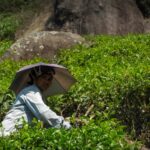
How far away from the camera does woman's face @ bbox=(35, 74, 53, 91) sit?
6.60 meters

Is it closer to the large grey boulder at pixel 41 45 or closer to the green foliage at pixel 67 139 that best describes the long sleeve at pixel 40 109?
the green foliage at pixel 67 139

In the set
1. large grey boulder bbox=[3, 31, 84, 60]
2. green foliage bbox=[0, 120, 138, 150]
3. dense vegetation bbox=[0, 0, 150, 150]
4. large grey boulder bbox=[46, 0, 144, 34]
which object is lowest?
large grey boulder bbox=[46, 0, 144, 34]

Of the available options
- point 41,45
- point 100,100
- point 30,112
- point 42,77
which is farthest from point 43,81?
point 41,45

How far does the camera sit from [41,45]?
13.1 meters

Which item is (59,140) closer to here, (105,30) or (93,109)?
(93,109)

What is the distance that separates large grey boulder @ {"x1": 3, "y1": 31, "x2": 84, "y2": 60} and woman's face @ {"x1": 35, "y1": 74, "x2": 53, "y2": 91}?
5988 millimetres

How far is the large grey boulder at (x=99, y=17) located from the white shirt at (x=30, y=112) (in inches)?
387

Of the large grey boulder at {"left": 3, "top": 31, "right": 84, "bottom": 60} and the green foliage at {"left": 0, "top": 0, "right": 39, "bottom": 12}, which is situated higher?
the large grey boulder at {"left": 3, "top": 31, "right": 84, "bottom": 60}

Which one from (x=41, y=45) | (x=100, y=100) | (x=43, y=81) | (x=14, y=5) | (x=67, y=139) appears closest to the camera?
(x=67, y=139)

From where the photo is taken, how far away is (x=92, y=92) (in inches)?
313

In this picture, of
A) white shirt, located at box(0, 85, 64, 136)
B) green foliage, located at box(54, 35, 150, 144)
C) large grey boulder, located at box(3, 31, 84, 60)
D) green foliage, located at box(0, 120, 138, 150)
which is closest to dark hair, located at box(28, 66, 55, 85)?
white shirt, located at box(0, 85, 64, 136)

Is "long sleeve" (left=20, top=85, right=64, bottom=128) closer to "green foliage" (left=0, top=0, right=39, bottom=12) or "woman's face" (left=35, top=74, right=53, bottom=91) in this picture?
"woman's face" (left=35, top=74, right=53, bottom=91)

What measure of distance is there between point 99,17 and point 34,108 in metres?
10.2

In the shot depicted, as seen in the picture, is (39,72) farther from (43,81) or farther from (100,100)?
(100,100)
